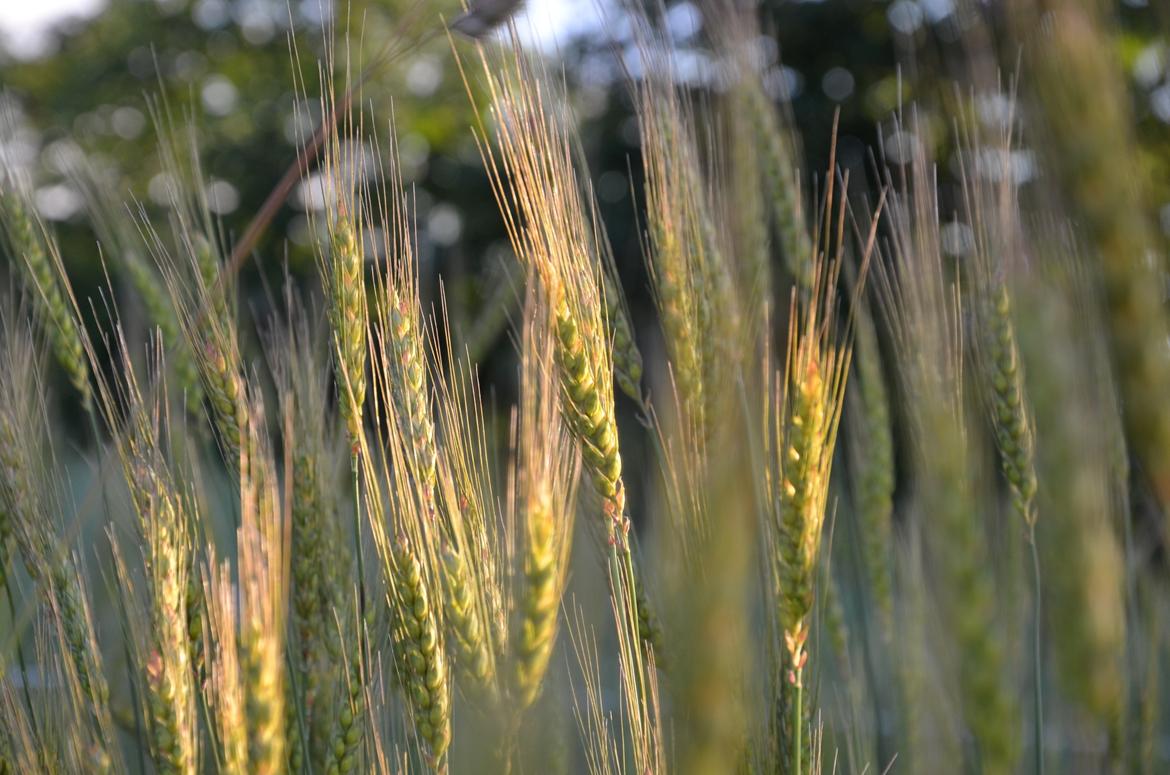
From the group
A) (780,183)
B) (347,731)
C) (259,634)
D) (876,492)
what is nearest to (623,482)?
(347,731)

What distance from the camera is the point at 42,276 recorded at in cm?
137

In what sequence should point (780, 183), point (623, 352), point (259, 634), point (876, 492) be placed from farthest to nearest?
point (780, 183) < point (876, 492) < point (623, 352) < point (259, 634)

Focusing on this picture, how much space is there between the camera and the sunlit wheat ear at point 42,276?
4.44 ft

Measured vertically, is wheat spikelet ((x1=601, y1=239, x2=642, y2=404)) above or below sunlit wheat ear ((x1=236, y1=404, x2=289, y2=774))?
above

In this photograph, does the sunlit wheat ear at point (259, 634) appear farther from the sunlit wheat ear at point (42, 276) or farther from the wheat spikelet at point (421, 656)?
the sunlit wheat ear at point (42, 276)

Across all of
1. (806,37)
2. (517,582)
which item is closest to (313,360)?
(517,582)

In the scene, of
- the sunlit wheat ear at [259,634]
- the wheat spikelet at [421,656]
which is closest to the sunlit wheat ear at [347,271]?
the wheat spikelet at [421,656]

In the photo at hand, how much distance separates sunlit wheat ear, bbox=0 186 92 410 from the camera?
1354 millimetres

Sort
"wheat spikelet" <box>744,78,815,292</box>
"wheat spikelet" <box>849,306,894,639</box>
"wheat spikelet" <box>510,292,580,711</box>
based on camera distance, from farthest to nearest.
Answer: "wheat spikelet" <box>744,78,815,292</box> < "wheat spikelet" <box>849,306,894,639</box> < "wheat spikelet" <box>510,292,580,711</box>

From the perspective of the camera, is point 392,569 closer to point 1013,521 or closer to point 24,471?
point 24,471

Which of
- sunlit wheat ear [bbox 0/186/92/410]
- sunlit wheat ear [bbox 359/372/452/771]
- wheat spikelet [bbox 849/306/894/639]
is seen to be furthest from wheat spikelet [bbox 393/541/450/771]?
wheat spikelet [bbox 849/306/894/639]

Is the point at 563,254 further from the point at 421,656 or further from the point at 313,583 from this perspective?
the point at 313,583

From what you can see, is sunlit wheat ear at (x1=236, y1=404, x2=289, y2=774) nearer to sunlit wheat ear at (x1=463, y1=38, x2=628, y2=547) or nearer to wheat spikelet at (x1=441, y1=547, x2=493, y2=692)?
wheat spikelet at (x1=441, y1=547, x2=493, y2=692)

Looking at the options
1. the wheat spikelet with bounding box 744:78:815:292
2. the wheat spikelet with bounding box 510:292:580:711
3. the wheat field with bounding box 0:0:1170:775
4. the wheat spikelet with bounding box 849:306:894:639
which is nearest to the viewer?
the wheat field with bounding box 0:0:1170:775
